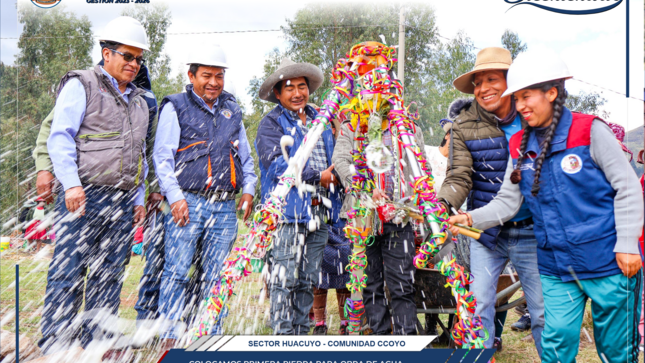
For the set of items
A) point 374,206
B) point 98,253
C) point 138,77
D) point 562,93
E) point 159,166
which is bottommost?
point 98,253

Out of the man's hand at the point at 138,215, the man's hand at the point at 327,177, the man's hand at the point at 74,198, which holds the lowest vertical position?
the man's hand at the point at 138,215

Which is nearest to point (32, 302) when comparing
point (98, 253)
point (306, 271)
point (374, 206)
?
point (98, 253)

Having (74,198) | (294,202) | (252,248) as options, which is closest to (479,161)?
(294,202)

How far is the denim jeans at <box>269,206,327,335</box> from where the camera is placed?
3.31 meters

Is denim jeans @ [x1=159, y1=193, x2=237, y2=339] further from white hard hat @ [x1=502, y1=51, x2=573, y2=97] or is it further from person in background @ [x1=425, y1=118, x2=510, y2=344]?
white hard hat @ [x1=502, y1=51, x2=573, y2=97]

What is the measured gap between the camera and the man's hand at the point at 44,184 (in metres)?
3.03

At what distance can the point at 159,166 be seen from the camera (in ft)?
11.3

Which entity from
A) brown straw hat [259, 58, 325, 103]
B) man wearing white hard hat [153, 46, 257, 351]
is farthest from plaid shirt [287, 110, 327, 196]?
man wearing white hard hat [153, 46, 257, 351]

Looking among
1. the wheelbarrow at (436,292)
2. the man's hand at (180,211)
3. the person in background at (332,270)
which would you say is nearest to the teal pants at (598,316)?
the wheelbarrow at (436,292)

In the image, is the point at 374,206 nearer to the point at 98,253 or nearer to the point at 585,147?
the point at 585,147

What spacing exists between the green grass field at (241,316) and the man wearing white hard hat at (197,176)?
0.70 meters

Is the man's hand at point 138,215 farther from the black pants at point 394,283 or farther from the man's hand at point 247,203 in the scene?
the black pants at point 394,283

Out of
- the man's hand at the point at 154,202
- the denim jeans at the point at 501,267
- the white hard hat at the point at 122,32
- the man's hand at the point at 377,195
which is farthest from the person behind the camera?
the man's hand at the point at 154,202

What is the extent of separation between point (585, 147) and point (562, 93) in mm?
329
